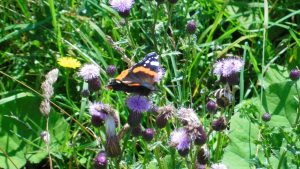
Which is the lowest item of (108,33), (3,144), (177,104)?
(3,144)

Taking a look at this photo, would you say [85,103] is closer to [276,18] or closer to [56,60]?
[56,60]

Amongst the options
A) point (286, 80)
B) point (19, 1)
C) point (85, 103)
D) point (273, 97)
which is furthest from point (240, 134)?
point (19, 1)

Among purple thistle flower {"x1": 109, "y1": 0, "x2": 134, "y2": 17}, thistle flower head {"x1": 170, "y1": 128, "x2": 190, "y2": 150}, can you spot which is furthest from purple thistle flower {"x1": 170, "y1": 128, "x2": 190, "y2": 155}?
purple thistle flower {"x1": 109, "y1": 0, "x2": 134, "y2": 17}

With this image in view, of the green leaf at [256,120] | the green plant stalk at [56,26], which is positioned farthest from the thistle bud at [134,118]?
the green plant stalk at [56,26]

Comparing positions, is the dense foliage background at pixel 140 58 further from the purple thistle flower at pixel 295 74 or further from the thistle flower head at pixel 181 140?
the thistle flower head at pixel 181 140

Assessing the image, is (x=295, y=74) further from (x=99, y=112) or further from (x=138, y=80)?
(x=99, y=112)

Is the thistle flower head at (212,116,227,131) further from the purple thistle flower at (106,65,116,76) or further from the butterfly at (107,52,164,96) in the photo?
the purple thistle flower at (106,65,116,76)

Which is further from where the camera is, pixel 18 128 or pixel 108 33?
pixel 108 33

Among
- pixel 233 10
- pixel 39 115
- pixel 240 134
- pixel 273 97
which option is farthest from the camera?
pixel 233 10
